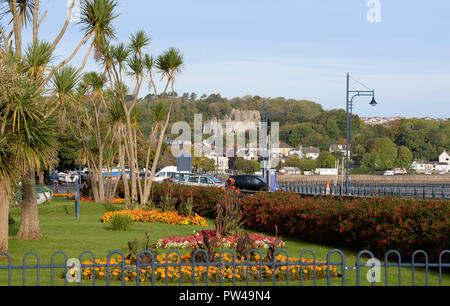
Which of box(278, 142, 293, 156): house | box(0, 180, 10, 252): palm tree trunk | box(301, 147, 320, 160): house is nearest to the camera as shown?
box(0, 180, 10, 252): palm tree trunk

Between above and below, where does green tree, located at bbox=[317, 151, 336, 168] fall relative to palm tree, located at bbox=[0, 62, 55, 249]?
below

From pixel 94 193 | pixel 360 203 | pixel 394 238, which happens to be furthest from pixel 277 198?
pixel 94 193

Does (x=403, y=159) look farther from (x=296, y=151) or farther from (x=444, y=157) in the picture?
(x=296, y=151)

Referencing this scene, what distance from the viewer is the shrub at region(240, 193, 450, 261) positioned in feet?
41.8

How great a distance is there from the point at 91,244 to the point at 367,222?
7.23 meters

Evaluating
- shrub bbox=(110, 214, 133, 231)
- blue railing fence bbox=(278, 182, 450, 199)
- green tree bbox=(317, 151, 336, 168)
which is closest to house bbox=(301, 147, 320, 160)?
green tree bbox=(317, 151, 336, 168)

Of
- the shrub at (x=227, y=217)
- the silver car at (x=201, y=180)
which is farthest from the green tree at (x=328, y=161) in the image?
the shrub at (x=227, y=217)

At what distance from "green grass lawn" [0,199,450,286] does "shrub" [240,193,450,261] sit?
1.39 ft

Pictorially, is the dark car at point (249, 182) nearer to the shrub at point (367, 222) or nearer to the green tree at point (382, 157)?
the shrub at point (367, 222)

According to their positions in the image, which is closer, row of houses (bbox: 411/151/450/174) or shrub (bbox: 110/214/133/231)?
shrub (bbox: 110/214/133/231)

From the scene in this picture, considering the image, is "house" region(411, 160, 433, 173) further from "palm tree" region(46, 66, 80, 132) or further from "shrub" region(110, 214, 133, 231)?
"palm tree" region(46, 66, 80, 132)

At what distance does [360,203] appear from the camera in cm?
1541

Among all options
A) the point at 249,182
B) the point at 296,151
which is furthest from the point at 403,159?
the point at 249,182

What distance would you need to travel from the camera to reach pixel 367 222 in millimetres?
14578
